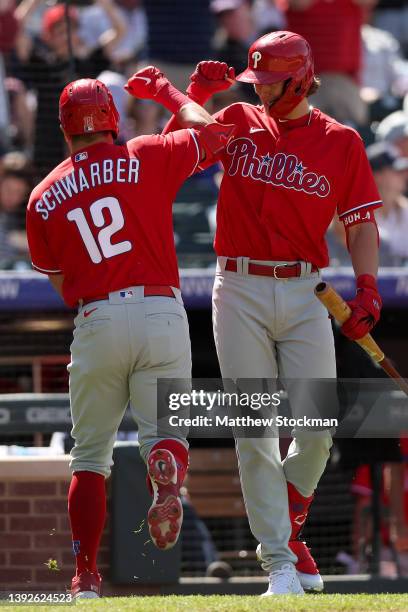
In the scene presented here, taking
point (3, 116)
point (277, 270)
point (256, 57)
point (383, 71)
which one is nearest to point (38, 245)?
point (277, 270)

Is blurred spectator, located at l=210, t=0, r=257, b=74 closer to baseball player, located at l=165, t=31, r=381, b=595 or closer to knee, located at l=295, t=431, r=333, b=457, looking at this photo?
baseball player, located at l=165, t=31, r=381, b=595

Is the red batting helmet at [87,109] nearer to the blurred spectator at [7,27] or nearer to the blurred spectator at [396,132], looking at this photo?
the blurred spectator at [7,27]

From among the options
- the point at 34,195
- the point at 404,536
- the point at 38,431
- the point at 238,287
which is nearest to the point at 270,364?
the point at 238,287

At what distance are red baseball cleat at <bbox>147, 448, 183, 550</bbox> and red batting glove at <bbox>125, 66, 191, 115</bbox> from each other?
4.56ft

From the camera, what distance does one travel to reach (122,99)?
10.3 metres

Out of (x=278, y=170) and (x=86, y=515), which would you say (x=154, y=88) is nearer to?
(x=278, y=170)

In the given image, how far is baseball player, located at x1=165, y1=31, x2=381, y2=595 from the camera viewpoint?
5109 millimetres

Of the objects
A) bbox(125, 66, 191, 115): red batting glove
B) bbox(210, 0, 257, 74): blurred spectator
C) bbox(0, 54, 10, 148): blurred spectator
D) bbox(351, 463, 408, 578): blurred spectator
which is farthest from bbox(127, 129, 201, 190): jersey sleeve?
bbox(210, 0, 257, 74): blurred spectator

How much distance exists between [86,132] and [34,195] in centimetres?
31

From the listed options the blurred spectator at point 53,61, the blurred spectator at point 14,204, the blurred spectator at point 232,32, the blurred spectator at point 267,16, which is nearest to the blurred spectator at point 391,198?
the blurred spectator at point 232,32

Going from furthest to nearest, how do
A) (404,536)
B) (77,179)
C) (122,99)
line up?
(122,99) → (404,536) → (77,179)

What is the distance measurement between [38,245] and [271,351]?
3.22 ft

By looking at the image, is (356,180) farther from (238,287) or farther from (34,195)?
(34,195)

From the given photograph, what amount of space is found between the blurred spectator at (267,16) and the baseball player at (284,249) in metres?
5.88
